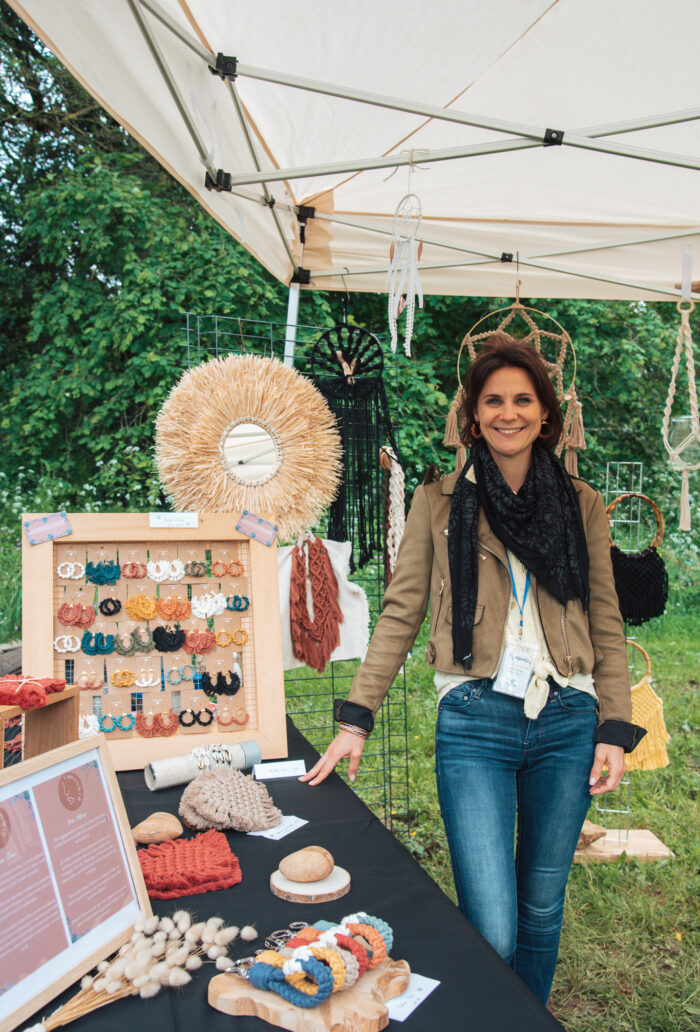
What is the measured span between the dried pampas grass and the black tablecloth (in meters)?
0.71

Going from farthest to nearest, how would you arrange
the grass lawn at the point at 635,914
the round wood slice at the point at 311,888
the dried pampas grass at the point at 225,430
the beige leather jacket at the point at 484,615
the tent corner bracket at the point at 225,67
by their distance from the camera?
the grass lawn at the point at 635,914 < the dried pampas grass at the point at 225,430 < the tent corner bracket at the point at 225,67 < the beige leather jacket at the point at 484,615 < the round wood slice at the point at 311,888

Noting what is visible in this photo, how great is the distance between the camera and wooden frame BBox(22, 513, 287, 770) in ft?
5.13

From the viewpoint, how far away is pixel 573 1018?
2098 mm

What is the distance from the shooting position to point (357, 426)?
2447 mm

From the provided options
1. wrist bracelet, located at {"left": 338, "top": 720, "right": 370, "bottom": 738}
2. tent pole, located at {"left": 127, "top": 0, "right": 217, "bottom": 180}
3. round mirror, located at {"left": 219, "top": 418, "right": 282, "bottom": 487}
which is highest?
tent pole, located at {"left": 127, "top": 0, "right": 217, "bottom": 180}

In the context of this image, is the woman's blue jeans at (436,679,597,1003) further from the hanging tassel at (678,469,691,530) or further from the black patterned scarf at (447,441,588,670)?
the hanging tassel at (678,469,691,530)

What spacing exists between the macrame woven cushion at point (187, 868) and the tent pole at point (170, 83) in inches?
57.4

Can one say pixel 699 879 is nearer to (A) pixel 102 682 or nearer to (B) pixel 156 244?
(A) pixel 102 682

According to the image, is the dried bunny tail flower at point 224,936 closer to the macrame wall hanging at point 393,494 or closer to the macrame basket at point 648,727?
the macrame wall hanging at point 393,494

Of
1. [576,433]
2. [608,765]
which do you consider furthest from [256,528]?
[576,433]

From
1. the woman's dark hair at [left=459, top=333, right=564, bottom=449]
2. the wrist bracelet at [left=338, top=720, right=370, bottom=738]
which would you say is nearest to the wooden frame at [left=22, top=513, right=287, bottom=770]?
the wrist bracelet at [left=338, top=720, right=370, bottom=738]

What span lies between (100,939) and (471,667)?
733mm

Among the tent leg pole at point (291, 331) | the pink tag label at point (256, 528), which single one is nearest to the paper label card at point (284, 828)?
the pink tag label at point (256, 528)

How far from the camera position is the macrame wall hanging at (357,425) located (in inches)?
94.4
